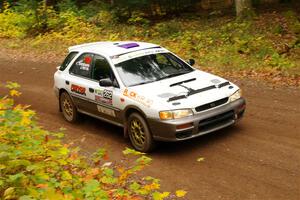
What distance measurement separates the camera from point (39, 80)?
15781 mm

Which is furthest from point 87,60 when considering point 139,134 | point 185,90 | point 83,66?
point 185,90

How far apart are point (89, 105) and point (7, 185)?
5.44 metres

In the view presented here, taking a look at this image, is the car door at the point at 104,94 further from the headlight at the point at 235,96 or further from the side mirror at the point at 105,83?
the headlight at the point at 235,96

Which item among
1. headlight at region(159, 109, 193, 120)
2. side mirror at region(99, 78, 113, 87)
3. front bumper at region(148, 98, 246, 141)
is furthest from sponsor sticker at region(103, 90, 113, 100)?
headlight at region(159, 109, 193, 120)

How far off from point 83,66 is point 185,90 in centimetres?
284

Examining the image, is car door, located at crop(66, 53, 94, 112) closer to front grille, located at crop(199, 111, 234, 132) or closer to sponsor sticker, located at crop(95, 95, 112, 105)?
sponsor sticker, located at crop(95, 95, 112, 105)

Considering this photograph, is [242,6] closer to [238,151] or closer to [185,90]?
[185,90]

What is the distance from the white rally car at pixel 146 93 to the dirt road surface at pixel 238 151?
41cm

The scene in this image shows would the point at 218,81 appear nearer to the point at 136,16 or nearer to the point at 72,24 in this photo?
the point at 136,16

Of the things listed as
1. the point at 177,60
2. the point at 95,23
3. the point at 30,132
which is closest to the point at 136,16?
the point at 95,23

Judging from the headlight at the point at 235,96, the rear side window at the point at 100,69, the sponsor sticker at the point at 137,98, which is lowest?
the headlight at the point at 235,96

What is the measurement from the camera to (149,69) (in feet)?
30.1

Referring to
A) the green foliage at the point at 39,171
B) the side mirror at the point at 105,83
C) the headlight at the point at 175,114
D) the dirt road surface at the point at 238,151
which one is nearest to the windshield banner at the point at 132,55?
the side mirror at the point at 105,83

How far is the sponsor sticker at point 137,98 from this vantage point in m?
8.16
